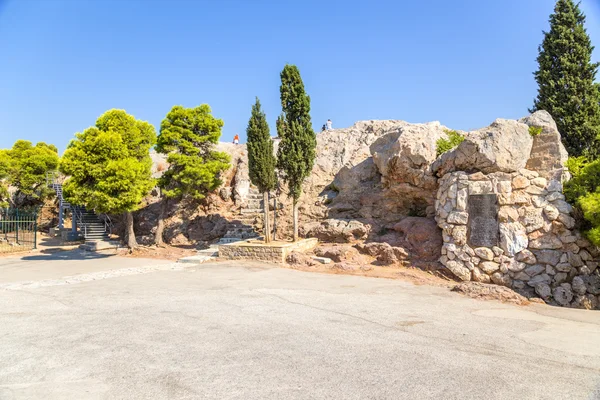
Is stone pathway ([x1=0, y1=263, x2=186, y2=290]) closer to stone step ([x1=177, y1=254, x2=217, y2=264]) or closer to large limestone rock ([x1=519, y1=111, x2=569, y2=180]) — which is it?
stone step ([x1=177, y1=254, x2=217, y2=264])

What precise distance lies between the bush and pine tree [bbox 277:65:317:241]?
8641mm

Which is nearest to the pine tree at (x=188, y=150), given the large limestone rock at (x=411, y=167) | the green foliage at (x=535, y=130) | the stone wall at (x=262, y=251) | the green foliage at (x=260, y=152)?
the green foliage at (x=260, y=152)

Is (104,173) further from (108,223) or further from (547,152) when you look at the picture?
(547,152)

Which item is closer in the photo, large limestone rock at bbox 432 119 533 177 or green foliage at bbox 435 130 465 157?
large limestone rock at bbox 432 119 533 177

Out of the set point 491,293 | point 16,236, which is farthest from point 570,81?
point 16,236

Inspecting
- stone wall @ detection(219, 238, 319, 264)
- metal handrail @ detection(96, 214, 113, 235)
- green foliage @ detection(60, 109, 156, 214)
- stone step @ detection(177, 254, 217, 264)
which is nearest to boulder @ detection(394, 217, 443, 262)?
stone wall @ detection(219, 238, 319, 264)

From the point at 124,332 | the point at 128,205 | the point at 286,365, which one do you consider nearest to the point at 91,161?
the point at 128,205

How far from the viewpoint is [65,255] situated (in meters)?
16.8

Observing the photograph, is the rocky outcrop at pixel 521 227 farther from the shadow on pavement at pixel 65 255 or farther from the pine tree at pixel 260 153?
the shadow on pavement at pixel 65 255

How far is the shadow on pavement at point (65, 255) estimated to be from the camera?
1581 cm

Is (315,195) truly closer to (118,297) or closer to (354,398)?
(118,297)

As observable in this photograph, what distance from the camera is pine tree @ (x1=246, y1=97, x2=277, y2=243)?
1488 centimetres

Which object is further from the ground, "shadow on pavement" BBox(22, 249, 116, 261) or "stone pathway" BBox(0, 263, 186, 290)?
"shadow on pavement" BBox(22, 249, 116, 261)

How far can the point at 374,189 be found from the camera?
16859 mm
